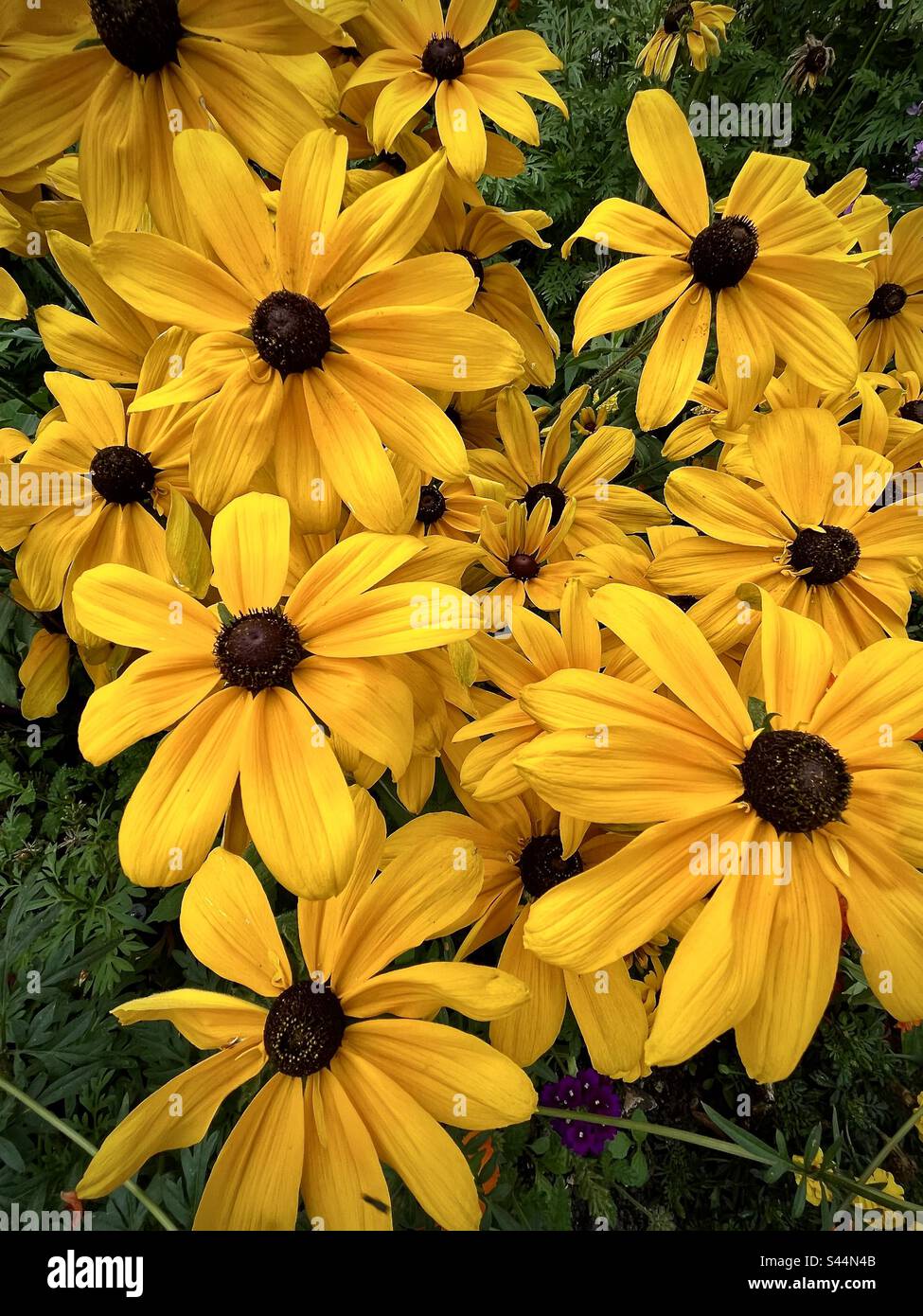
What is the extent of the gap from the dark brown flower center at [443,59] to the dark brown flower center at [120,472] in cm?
55

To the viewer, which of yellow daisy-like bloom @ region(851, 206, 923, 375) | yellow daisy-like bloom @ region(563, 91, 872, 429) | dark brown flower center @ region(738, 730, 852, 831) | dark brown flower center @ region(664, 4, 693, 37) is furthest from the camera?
dark brown flower center @ region(664, 4, 693, 37)

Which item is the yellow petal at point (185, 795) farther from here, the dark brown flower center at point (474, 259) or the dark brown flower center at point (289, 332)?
the dark brown flower center at point (474, 259)

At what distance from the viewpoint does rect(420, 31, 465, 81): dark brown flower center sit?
0.86m

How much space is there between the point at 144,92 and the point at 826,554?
875mm

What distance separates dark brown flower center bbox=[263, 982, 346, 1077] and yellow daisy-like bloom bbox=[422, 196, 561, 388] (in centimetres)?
78

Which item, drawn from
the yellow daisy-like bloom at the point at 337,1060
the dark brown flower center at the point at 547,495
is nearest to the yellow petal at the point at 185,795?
the yellow daisy-like bloom at the point at 337,1060

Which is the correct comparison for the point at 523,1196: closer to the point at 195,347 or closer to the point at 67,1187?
the point at 67,1187

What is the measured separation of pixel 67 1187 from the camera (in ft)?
3.49

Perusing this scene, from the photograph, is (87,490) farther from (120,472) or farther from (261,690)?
(261,690)

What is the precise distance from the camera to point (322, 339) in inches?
25.4

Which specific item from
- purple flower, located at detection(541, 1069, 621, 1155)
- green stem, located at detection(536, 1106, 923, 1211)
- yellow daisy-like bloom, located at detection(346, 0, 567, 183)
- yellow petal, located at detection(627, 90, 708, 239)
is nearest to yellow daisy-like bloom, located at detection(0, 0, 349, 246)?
yellow daisy-like bloom, located at detection(346, 0, 567, 183)

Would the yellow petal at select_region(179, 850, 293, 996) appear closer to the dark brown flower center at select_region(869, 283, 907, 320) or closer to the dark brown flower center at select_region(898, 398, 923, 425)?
the dark brown flower center at select_region(898, 398, 923, 425)

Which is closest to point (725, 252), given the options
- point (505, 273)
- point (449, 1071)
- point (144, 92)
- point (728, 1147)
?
point (505, 273)
